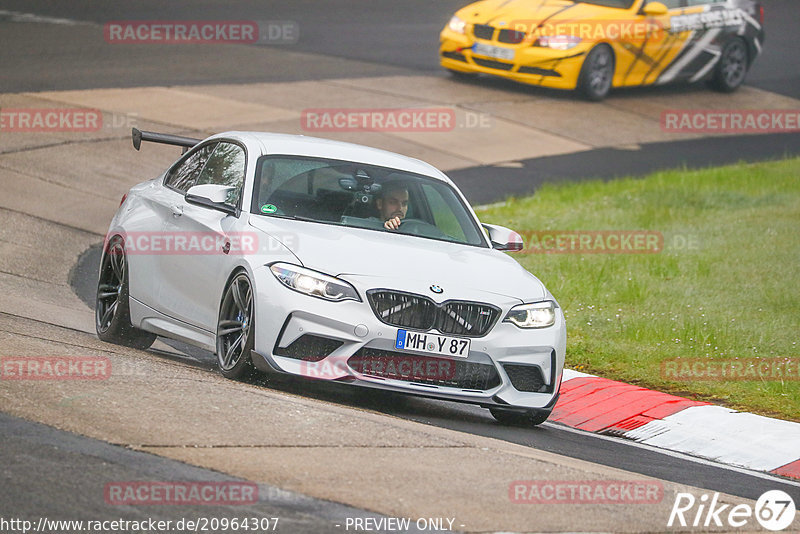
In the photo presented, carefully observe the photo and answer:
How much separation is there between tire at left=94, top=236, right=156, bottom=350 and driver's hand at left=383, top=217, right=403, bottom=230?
2.00 meters

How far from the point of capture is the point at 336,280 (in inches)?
308

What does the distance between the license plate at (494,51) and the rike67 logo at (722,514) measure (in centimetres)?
1593

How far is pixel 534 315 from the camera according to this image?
8.26 metres

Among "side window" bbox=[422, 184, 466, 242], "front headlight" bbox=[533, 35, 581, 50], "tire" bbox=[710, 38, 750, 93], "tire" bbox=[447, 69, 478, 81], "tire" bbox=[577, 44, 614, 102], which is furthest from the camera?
"tire" bbox=[710, 38, 750, 93]

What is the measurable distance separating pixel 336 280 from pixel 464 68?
15605mm

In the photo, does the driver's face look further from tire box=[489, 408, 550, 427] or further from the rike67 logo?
the rike67 logo

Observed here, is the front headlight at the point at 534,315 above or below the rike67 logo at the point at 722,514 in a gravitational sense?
above

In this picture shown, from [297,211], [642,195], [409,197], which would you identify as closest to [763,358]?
[409,197]

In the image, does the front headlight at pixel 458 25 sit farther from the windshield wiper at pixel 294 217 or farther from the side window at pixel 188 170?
the windshield wiper at pixel 294 217

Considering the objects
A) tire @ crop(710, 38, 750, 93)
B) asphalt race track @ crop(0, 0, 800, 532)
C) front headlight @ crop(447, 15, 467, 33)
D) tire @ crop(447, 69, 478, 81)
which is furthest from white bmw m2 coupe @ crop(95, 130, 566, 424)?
tire @ crop(710, 38, 750, 93)

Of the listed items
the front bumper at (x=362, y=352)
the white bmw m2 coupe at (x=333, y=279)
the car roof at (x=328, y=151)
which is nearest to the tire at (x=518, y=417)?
the white bmw m2 coupe at (x=333, y=279)

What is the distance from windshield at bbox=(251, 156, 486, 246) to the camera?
8.82m

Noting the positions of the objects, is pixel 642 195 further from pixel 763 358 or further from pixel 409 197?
pixel 409 197

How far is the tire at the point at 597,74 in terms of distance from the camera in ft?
73.1
